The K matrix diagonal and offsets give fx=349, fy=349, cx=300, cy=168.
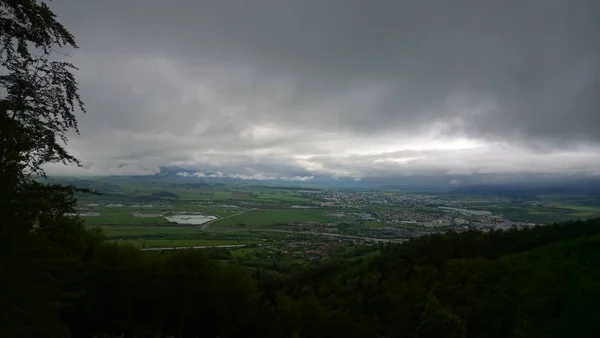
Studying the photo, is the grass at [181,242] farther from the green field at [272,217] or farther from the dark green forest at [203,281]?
the dark green forest at [203,281]

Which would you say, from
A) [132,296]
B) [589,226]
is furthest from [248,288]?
[589,226]

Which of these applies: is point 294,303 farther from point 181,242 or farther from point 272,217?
point 272,217

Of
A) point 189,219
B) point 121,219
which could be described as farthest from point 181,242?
point 189,219

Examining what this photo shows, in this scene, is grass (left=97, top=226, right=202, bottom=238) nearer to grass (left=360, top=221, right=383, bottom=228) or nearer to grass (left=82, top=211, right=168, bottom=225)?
grass (left=82, top=211, right=168, bottom=225)

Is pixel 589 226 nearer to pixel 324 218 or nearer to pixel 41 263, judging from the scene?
pixel 41 263

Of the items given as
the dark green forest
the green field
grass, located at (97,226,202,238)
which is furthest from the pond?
the dark green forest
